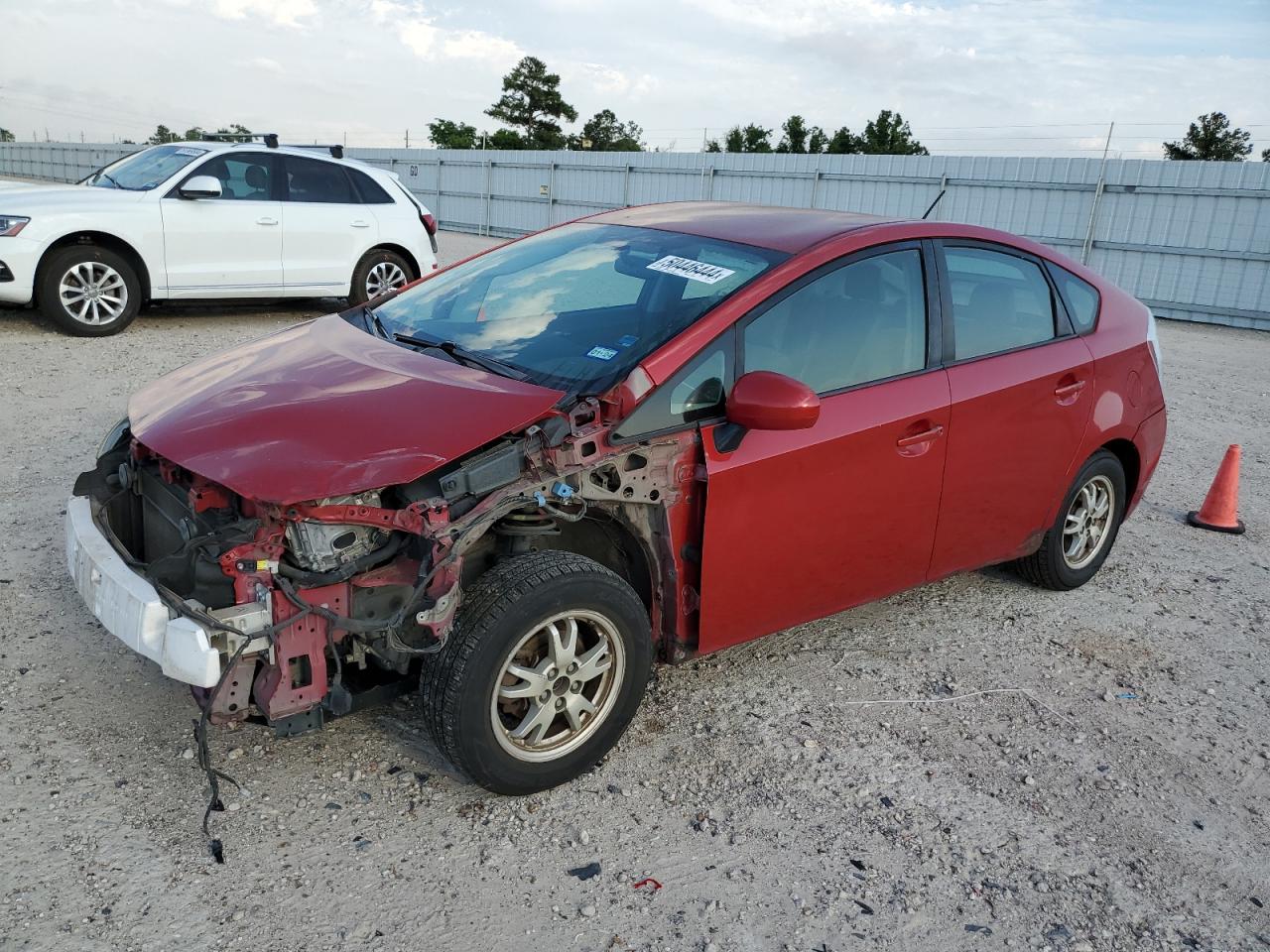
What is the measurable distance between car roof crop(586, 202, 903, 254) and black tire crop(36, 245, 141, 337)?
20.2 feet

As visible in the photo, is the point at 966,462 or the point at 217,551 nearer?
the point at 217,551

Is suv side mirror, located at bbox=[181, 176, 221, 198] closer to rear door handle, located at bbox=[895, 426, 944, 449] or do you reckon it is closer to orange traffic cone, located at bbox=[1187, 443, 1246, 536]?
rear door handle, located at bbox=[895, 426, 944, 449]

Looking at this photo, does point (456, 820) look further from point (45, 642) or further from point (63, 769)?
point (45, 642)

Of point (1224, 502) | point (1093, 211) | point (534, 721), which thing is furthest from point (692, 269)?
point (1093, 211)

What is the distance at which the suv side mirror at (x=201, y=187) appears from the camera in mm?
9000

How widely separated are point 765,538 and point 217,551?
5.55ft

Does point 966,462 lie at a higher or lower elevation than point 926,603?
higher

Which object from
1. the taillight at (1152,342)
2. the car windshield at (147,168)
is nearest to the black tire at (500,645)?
the taillight at (1152,342)

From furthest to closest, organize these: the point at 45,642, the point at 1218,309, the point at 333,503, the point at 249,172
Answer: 1. the point at 1218,309
2. the point at 249,172
3. the point at 45,642
4. the point at 333,503

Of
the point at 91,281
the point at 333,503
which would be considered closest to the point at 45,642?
the point at 333,503

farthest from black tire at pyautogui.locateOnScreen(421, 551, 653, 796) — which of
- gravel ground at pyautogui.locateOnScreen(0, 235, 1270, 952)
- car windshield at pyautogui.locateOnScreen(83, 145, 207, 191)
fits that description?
car windshield at pyautogui.locateOnScreen(83, 145, 207, 191)

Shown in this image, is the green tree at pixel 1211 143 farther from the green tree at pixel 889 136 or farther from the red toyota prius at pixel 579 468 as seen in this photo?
the red toyota prius at pixel 579 468

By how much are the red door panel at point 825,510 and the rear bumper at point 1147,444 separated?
5.28 feet

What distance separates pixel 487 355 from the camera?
11.7 ft
